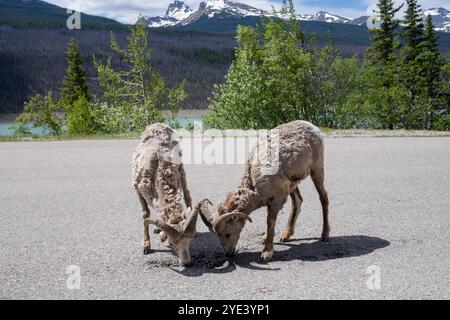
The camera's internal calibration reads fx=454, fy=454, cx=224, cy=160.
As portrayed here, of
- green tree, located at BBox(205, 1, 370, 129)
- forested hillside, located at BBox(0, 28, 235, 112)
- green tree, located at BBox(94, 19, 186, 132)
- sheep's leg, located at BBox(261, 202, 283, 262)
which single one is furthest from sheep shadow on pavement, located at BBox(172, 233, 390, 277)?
forested hillside, located at BBox(0, 28, 235, 112)

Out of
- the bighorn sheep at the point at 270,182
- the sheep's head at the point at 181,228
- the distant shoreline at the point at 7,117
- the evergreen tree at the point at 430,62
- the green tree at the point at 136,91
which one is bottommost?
the distant shoreline at the point at 7,117

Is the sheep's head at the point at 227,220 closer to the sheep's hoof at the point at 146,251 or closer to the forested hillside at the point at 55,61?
the sheep's hoof at the point at 146,251

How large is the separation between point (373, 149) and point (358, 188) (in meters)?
6.75

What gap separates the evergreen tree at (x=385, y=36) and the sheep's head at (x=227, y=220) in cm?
4533

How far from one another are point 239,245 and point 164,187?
1.57 metres

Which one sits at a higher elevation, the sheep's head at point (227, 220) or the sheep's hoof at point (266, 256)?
the sheep's head at point (227, 220)

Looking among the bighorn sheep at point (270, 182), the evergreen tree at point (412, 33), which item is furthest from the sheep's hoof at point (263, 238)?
the evergreen tree at point (412, 33)

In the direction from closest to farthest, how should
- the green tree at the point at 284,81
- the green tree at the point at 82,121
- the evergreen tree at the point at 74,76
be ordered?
the green tree at the point at 284,81 → the green tree at the point at 82,121 → the evergreen tree at the point at 74,76

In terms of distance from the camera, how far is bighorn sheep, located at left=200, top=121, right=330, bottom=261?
6246 mm

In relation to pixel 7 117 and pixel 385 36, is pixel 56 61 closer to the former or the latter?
pixel 7 117

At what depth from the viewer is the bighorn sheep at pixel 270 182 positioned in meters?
6.25

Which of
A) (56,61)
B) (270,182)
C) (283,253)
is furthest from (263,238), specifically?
(56,61)

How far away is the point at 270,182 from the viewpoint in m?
6.48
